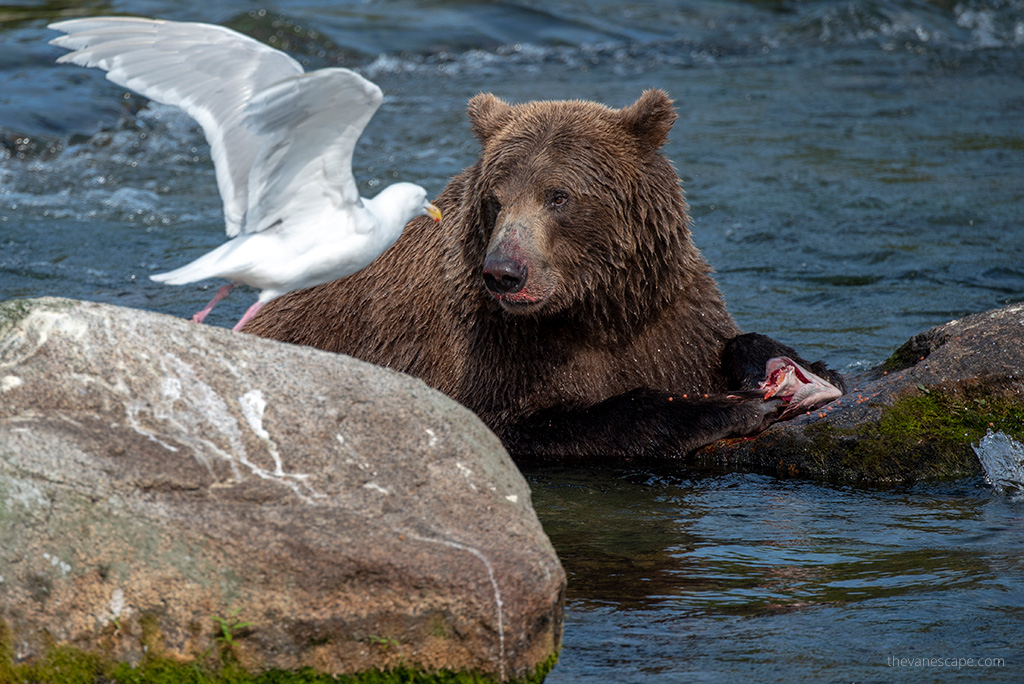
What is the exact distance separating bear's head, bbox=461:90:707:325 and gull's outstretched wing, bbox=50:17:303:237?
6.60 ft

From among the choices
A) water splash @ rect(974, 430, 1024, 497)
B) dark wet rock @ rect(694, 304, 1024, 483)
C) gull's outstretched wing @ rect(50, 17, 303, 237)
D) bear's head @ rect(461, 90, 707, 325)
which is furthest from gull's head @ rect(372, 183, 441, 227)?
water splash @ rect(974, 430, 1024, 497)

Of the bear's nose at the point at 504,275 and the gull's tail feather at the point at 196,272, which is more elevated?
the gull's tail feather at the point at 196,272

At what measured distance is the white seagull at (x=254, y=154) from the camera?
15.5 ft

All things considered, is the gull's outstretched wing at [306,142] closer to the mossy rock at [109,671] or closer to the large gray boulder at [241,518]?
the large gray boulder at [241,518]

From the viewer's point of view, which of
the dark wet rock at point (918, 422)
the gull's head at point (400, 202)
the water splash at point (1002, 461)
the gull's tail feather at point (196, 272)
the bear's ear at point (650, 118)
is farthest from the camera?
the bear's ear at point (650, 118)

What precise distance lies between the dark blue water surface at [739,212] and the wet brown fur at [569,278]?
0.75 metres

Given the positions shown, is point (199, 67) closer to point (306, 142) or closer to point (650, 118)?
point (306, 142)

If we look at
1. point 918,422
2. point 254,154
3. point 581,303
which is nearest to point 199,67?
point 254,154

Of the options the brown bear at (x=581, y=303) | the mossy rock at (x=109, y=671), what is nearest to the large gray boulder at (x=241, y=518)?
the mossy rock at (x=109, y=671)

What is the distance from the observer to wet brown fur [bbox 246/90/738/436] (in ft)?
22.6

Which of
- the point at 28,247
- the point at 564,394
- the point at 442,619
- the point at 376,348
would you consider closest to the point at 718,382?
the point at 564,394

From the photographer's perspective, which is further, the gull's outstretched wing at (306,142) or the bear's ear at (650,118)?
the bear's ear at (650,118)

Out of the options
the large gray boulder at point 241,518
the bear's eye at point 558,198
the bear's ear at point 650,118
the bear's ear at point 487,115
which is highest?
the bear's ear at point 650,118

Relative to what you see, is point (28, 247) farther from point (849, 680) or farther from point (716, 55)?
point (716, 55)
